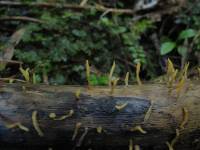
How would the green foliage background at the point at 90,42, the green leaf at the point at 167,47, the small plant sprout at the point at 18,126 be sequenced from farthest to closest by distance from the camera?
the green leaf at the point at 167,47
the green foliage background at the point at 90,42
the small plant sprout at the point at 18,126

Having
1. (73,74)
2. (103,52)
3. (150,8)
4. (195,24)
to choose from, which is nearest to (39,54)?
(73,74)

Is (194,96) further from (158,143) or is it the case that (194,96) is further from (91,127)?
(91,127)

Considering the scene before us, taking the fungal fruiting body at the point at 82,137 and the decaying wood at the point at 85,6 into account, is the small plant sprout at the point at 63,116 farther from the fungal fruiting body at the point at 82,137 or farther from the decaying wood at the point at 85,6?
the decaying wood at the point at 85,6

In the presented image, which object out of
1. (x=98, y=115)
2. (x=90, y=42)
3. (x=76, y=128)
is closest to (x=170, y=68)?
(x=98, y=115)

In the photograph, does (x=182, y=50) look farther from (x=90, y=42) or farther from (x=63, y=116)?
(x=63, y=116)

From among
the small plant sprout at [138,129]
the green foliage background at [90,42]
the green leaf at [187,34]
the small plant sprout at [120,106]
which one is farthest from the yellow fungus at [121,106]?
the green leaf at [187,34]

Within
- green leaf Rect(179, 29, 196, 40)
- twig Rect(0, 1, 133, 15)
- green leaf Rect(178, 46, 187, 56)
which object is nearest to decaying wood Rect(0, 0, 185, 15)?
twig Rect(0, 1, 133, 15)
